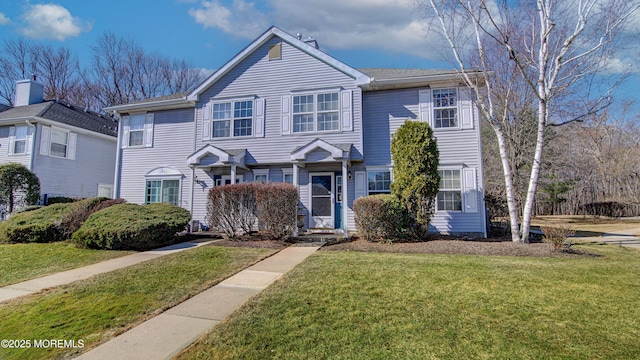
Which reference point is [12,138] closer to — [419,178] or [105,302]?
[105,302]

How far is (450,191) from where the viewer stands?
10.8 meters

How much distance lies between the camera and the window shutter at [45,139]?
15.6 metres

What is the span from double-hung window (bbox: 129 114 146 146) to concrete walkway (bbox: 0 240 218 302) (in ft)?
25.4

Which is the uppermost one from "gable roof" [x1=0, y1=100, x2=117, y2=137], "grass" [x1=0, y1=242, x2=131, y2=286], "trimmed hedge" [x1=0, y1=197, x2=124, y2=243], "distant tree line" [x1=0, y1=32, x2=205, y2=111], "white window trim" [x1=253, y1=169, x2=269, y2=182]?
"distant tree line" [x1=0, y1=32, x2=205, y2=111]

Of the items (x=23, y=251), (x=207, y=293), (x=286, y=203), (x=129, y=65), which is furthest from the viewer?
(x=129, y=65)

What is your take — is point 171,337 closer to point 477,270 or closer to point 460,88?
point 477,270

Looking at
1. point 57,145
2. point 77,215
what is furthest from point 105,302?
point 57,145

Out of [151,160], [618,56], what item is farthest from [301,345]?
[151,160]

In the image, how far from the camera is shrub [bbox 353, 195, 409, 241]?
28.4 feet

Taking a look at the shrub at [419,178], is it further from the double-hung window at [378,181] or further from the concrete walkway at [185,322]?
the concrete walkway at [185,322]

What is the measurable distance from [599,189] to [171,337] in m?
30.2

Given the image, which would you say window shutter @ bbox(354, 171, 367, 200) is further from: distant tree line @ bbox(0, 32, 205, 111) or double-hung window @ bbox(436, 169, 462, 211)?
distant tree line @ bbox(0, 32, 205, 111)

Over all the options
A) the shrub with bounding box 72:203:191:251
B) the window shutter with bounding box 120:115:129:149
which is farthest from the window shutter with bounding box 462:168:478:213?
the window shutter with bounding box 120:115:129:149

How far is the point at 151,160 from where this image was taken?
1342 cm
